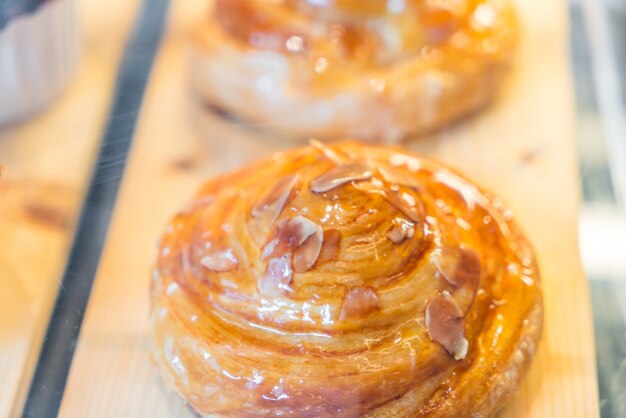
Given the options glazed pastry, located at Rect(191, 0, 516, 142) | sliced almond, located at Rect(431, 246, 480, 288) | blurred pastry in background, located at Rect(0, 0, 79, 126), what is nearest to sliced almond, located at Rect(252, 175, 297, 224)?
sliced almond, located at Rect(431, 246, 480, 288)

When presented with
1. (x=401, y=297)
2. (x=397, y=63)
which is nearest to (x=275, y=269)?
(x=401, y=297)

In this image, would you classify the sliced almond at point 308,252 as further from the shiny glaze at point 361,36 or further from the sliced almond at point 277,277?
the shiny glaze at point 361,36

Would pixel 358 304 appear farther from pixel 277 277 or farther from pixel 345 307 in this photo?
pixel 277 277

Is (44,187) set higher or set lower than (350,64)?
lower

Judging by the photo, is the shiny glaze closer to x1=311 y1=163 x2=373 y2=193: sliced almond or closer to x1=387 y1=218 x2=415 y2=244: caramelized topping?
x1=311 y1=163 x2=373 y2=193: sliced almond

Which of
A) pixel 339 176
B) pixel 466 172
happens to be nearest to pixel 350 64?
pixel 466 172

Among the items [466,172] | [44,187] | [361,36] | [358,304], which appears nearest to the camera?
[358,304]

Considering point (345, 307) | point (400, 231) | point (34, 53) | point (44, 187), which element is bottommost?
point (44, 187)
